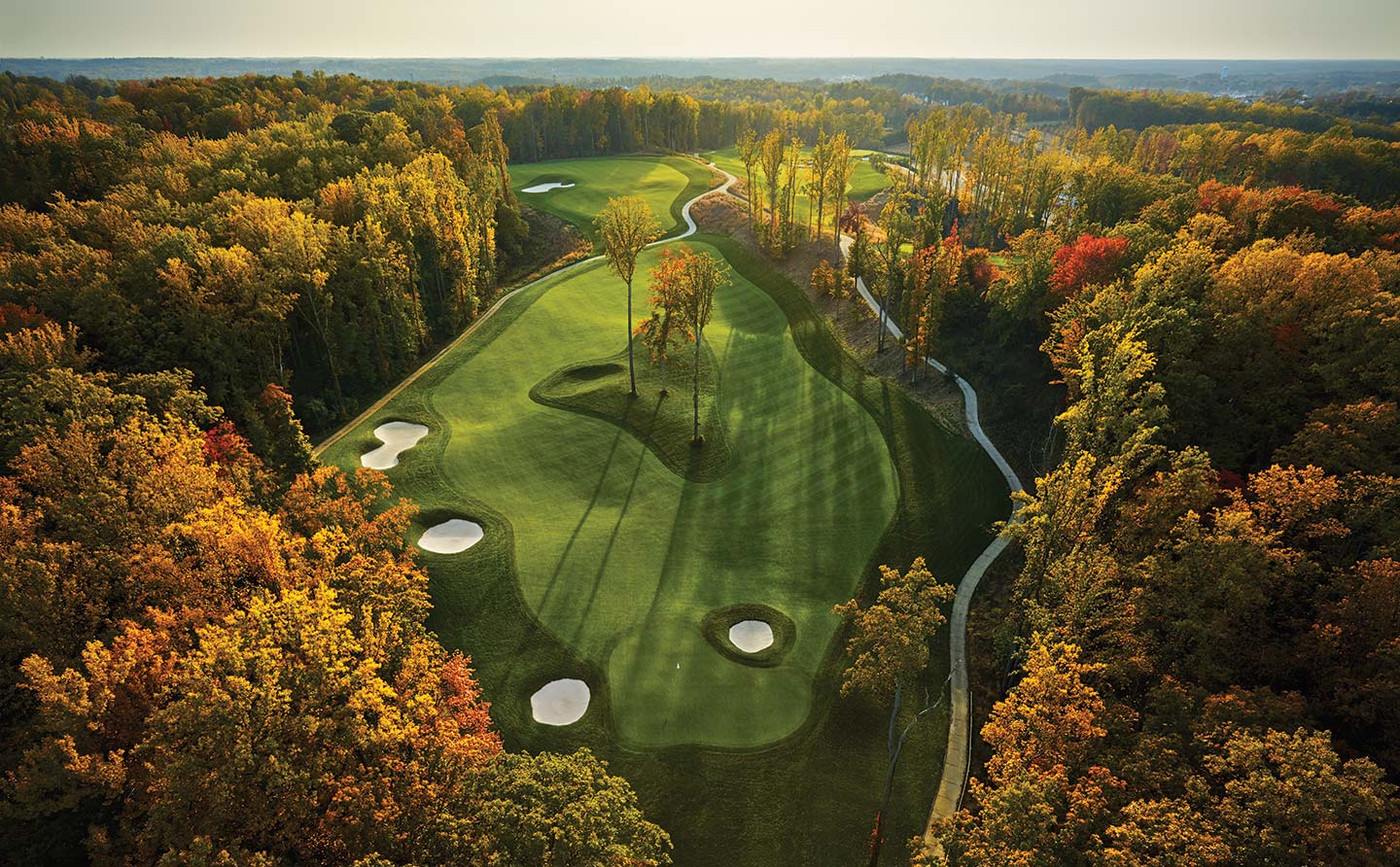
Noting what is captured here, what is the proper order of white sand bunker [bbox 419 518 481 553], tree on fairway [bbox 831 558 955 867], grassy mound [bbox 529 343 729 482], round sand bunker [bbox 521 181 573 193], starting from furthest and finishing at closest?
round sand bunker [bbox 521 181 573 193] → grassy mound [bbox 529 343 729 482] → white sand bunker [bbox 419 518 481 553] → tree on fairway [bbox 831 558 955 867]

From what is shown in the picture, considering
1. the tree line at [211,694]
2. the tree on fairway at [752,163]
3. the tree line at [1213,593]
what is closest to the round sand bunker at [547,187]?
the tree on fairway at [752,163]

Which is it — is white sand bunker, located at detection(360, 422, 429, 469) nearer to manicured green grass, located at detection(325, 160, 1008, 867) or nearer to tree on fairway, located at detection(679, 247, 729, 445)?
manicured green grass, located at detection(325, 160, 1008, 867)

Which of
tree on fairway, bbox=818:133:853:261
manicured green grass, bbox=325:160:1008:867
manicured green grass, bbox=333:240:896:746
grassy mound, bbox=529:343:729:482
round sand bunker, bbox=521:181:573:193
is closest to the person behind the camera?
manicured green grass, bbox=325:160:1008:867

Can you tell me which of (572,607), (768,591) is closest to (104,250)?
(572,607)

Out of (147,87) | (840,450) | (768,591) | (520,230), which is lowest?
(768,591)

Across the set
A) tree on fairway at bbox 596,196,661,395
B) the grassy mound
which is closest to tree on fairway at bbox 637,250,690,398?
the grassy mound

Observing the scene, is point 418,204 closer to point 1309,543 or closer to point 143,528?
point 143,528

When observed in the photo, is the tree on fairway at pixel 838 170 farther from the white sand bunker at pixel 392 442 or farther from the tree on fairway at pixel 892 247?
the white sand bunker at pixel 392 442
